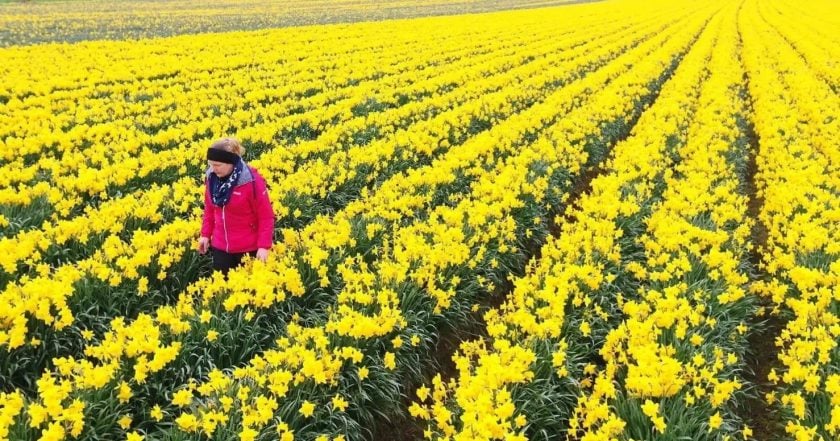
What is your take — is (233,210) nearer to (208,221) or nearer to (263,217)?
(263,217)

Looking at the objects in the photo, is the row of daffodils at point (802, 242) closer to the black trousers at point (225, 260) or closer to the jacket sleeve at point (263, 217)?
the jacket sleeve at point (263, 217)

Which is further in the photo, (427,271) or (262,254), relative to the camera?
(427,271)

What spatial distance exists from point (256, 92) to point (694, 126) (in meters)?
11.3

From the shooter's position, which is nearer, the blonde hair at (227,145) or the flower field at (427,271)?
the flower field at (427,271)

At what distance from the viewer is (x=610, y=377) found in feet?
15.3

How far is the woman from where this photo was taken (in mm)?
5570

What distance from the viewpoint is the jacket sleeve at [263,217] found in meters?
5.84

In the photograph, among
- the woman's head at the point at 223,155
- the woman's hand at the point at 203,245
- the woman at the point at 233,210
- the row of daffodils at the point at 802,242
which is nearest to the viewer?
the row of daffodils at the point at 802,242

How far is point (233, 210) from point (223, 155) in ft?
2.26

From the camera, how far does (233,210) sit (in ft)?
19.1

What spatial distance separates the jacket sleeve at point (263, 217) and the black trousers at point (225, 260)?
0.26 m

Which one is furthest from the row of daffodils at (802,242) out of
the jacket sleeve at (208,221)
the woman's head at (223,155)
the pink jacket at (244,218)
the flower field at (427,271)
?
the jacket sleeve at (208,221)

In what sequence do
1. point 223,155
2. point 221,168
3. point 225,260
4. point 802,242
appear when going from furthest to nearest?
point 802,242 < point 225,260 < point 221,168 < point 223,155

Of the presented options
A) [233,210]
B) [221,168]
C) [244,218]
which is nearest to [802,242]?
[244,218]
